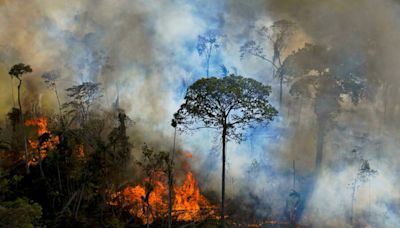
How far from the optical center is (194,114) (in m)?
24.4

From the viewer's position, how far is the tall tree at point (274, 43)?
4844 centimetres

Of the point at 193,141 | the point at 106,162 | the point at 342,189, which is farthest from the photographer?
the point at 193,141

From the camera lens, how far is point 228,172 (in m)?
39.2

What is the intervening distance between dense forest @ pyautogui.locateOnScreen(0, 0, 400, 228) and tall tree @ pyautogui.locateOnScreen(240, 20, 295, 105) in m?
0.16

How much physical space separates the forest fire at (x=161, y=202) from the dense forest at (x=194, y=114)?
0.45ft

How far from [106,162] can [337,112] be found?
77.9ft

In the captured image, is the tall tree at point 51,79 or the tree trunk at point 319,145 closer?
the tree trunk at point 319,145

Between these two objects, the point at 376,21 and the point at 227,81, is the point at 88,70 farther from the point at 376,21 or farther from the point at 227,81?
the point at 376,21

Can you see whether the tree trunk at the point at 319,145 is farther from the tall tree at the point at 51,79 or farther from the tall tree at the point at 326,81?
the tall tree at the point at 51,79

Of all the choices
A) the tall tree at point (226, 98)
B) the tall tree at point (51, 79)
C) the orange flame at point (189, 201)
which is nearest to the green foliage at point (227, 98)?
the tall tree at point (226, 98)

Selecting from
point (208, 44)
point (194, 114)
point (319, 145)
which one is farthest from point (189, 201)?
point (208, 44)

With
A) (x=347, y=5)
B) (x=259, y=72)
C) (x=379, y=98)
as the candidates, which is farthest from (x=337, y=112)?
(x=347, y=5)

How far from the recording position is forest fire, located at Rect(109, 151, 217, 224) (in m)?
33.3

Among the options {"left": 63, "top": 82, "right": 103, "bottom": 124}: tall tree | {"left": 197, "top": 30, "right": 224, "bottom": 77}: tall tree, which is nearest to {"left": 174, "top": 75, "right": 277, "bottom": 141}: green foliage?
{"left": 197, "top": 30, "right": 224, "bottom": 77}: tall tree
